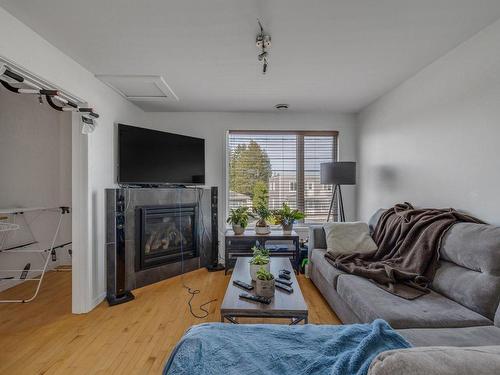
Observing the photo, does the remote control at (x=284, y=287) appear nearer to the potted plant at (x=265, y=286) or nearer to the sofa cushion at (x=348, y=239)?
the potted plant at (x=265, y=286)

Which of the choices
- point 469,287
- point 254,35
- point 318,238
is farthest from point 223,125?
point 469,287

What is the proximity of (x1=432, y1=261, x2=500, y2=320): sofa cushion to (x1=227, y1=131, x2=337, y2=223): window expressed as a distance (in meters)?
2.27

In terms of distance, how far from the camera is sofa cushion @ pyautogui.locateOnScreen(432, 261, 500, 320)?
1491 mm

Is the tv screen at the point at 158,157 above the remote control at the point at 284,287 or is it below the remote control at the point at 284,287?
above

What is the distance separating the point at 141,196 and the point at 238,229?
135cm

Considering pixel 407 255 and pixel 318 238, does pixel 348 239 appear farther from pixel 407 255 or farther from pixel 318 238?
pixel 407 255

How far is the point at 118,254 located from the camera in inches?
106

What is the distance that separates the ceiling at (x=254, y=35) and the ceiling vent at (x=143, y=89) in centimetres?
9

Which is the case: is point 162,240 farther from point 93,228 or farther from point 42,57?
point 42,57

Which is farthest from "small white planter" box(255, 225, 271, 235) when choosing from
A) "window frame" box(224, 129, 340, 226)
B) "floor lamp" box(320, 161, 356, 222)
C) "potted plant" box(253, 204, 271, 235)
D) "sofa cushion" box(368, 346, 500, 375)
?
"sofa cushion" box(368, 346, 500, 375)

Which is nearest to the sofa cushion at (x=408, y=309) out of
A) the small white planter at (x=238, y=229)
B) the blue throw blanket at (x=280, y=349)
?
the blue throw blanket at (x=280, y=349)

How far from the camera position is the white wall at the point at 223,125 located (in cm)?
393

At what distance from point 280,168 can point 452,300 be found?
8.97ft

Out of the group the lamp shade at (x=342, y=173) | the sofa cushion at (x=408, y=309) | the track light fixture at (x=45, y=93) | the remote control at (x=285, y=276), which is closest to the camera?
the sofa cushion at (x=408, y=309)
